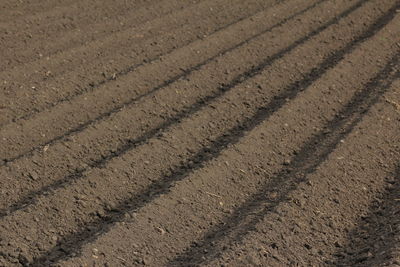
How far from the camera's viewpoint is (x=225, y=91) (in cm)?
531

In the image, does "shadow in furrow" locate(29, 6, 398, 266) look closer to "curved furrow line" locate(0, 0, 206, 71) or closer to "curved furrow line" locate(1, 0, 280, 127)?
"curved furrow line" locate(1, 0, 280, 127)

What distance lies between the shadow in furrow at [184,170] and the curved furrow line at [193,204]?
0.01 meters

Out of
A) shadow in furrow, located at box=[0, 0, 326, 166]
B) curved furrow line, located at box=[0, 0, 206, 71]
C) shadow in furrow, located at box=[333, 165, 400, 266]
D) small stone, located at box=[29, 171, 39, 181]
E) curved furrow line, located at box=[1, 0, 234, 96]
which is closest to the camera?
shadow in furrow, located at box=[333, 165, 400, 266]

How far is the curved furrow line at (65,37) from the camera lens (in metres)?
5.69

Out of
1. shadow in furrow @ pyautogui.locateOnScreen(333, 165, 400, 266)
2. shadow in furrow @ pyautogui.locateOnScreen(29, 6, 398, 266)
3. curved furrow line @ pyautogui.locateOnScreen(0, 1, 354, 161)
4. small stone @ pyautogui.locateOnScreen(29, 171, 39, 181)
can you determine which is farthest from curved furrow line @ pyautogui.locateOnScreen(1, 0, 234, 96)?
shadow in furrow @ pyautogui.locateOnScreen(333, 165, 400, 266)

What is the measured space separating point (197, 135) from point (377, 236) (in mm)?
1427

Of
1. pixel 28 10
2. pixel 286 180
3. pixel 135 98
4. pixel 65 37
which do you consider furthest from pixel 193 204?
pixel 28 10

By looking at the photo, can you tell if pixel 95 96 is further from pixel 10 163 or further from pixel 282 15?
pixel 282 15

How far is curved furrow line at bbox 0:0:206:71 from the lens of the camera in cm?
569

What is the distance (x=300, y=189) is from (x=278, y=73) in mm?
1688

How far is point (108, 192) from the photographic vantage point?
407cm

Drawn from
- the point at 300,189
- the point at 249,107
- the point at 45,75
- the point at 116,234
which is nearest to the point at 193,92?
the point at 249,107

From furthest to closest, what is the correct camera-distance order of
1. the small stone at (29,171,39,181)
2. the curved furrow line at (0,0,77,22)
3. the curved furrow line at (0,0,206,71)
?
the curved furrow line at (0,0,77,22)
the curved furrow line at (0,0,206,71)
the small stone at (29,171,39,181)

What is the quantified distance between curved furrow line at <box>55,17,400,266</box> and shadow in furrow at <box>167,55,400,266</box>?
0.16ft
